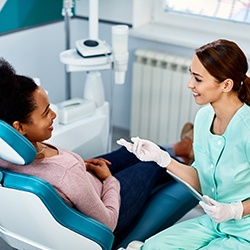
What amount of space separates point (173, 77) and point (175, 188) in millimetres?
988

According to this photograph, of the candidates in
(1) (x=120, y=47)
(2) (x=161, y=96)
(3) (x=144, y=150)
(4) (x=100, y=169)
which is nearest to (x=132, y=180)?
(4) (x=100, y=169)

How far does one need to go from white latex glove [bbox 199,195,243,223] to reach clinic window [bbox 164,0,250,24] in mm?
1580

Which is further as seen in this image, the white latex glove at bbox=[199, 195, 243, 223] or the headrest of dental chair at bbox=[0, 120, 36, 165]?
the white latex glove at bbox=[199, 195, 243, 223]

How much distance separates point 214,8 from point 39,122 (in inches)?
69.1

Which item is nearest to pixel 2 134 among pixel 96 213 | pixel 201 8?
pixel 96 213

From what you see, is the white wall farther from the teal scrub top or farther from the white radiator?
the teal scrub top

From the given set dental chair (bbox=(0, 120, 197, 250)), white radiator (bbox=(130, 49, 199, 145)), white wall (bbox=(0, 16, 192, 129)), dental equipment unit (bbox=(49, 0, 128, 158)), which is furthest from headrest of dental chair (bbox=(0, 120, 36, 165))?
white radiator (bbox=(130, 49, 199, 145))

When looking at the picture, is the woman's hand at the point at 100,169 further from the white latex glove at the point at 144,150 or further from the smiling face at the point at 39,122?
the smiling face at the point at 39,122

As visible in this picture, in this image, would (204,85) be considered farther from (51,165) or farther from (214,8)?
(214,8)

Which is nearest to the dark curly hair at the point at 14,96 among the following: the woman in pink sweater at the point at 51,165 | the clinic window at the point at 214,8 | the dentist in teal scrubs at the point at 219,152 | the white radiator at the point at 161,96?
the woman in pink sweater at the point at 51,165

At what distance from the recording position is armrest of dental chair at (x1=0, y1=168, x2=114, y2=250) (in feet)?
5.20

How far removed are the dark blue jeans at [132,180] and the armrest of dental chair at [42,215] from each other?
0.88 ft

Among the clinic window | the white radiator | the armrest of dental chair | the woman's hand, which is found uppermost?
the clinic window

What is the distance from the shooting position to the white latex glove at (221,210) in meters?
1.71
